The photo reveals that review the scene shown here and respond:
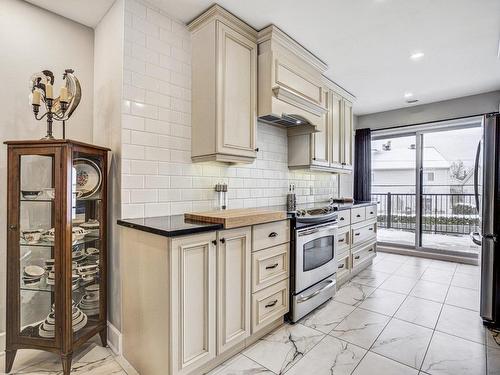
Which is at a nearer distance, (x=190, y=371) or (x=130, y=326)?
(x=190, y=371)

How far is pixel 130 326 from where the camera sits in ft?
5.86

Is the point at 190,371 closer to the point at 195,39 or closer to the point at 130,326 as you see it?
the point at 130,326

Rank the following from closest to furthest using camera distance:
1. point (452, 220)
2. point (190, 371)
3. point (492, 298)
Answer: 1. point (190, 371)
2. point (492, 298)
3. point (452, 220)

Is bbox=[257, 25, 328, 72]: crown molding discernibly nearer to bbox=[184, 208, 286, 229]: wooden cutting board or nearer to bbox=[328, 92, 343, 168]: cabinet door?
bbox=[328, 92, 343, 168]: cabinet door

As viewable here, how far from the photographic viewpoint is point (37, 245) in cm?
173

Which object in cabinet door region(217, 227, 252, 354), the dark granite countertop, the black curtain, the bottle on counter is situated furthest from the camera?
the black curtain

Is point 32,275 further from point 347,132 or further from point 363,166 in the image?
point 363,166

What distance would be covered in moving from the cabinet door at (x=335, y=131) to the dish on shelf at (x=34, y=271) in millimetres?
3261

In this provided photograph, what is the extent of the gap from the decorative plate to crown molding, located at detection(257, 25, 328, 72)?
1793 millimetres

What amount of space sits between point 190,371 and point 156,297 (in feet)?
1.60

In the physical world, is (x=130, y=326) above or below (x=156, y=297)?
below

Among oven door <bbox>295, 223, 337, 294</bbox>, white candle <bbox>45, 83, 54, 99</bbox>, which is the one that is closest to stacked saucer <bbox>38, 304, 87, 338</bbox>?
white candle <bbox>45, 83, 54, 99</bbox>

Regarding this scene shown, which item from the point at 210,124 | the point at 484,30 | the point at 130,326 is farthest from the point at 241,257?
the point at 484,30

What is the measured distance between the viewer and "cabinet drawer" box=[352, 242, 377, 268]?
350cm
